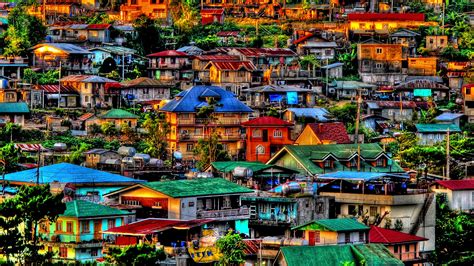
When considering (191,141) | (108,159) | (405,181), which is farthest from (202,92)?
(405,181)

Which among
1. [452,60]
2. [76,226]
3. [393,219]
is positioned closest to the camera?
[76,226]

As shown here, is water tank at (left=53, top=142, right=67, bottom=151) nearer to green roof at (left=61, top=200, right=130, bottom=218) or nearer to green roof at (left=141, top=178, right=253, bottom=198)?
green roof at (left=141, top=178, right=253, bottom=198)

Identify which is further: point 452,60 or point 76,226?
point 452,60

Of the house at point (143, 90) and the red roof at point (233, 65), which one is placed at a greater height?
the red roof at point (233, 65)

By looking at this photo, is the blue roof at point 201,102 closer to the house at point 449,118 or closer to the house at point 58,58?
the house at point 449,118

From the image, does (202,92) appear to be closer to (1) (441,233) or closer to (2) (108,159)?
(2) (108,159)

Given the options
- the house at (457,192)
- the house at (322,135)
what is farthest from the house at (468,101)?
the house at (457,192)

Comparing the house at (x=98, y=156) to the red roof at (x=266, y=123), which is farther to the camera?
the red roof at (x=266, y=123)

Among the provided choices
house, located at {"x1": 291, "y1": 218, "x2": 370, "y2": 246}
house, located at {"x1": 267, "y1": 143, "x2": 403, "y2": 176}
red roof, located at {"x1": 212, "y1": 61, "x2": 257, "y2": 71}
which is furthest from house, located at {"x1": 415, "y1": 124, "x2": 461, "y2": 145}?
house, located at {"x1": 291, "y1": 218, "x2": 370, "y2": 246}
